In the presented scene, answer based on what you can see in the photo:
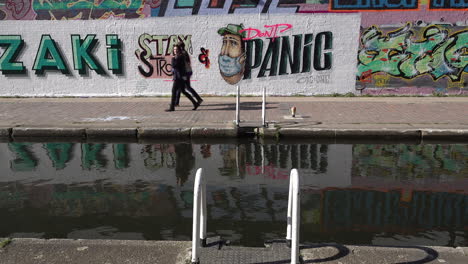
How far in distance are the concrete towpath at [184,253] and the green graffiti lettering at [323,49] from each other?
36.9 ft

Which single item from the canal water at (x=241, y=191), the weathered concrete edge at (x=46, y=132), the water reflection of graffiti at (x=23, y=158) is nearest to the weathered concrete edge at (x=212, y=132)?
the canal water at (x=241, y=191)

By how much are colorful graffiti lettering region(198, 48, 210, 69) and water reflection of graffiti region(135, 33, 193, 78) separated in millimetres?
382

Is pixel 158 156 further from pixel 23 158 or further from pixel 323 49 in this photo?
pixel 323 49

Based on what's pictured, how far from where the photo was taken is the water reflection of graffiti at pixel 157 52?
14.3 m

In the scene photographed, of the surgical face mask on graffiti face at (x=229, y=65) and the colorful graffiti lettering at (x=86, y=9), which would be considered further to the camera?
the surgical face mask on graffiti face at (x=229, y=65)

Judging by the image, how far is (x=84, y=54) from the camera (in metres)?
14.5

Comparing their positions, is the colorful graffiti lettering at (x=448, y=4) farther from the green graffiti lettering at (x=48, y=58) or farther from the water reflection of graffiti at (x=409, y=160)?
the green graffiti lettering at (x=48, y=58)

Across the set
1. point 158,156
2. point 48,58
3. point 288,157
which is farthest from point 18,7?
point 288,157

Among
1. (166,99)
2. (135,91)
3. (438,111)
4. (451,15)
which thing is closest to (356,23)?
(451,15)

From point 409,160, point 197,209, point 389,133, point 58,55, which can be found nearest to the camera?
point 197,209

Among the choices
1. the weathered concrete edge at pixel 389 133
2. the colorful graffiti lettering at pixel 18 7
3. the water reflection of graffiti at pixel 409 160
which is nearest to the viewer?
the water reflection of graffiti at pixel 409 160

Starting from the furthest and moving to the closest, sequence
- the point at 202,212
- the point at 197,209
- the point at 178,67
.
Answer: the point at 178,67 < the point at 202,212 < the point at 197,209

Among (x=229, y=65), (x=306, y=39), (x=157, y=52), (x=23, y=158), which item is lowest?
(x=23, y=158)

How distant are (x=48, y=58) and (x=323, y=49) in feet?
31.8
